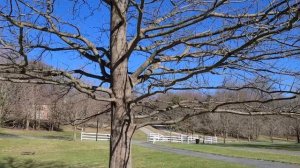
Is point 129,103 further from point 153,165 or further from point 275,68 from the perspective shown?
point 153,165

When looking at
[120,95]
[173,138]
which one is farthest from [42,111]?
[120,95]

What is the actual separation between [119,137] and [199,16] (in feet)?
5.39

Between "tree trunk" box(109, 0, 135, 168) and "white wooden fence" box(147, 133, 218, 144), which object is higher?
"tree trunk" box(109, 0, 135, 168)

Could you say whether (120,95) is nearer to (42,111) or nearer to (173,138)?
(173,138)

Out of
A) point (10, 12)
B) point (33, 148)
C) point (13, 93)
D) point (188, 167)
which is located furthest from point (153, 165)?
point (13, 93)

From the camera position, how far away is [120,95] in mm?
4949

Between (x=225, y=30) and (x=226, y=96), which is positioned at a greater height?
(x=225, y=30)

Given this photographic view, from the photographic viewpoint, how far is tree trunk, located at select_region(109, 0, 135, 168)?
4.78 m

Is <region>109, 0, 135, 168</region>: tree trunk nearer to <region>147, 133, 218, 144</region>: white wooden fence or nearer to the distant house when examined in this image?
the distant house

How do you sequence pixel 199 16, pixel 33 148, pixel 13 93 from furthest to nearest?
pixel 13 93 → pixel 33 148 → pixel 199 16

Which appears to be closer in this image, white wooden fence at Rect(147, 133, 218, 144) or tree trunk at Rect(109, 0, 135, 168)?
tree trunk at Rect(109, 0, 135, 168)

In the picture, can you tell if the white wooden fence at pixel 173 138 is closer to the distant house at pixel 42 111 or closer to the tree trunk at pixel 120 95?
the distant house at pixel 42 111

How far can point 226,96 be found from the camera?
219 inches

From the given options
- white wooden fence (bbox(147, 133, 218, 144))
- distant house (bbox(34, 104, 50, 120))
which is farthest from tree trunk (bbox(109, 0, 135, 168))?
white wooden fence (bbox(147, 133, 218, 144))
